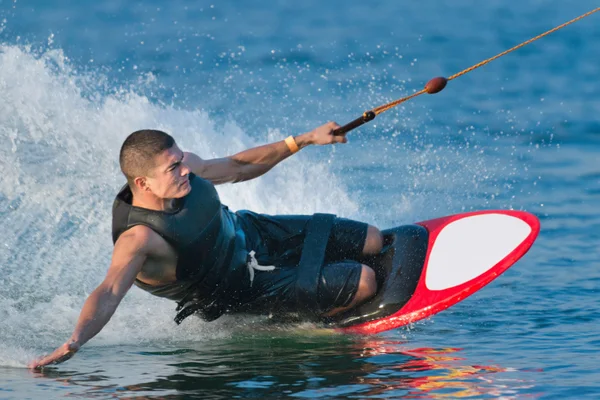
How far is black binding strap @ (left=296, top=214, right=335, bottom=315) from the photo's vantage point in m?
6.57

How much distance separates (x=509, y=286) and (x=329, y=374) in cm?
244

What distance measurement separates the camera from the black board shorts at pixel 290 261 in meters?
6.60

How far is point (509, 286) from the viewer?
8125mm

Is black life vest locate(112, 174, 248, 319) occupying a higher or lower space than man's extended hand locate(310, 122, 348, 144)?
lower

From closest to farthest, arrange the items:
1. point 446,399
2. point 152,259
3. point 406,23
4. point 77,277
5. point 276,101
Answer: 1. point 446,399
2. point 152,259
3. point 77,277
4. point 276,101
5. point 406,23

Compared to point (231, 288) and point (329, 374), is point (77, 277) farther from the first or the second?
point (329, 374)

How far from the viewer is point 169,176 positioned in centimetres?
588

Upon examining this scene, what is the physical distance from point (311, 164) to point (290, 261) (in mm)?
3698

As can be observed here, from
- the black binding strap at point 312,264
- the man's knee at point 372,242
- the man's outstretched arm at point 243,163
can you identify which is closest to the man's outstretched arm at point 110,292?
the man's outstretched arm at point 243,163

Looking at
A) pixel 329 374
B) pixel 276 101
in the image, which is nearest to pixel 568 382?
pixel 329 374

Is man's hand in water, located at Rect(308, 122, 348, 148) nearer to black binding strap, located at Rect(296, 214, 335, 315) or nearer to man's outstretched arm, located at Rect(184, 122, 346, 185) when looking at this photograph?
man's outstretched arm, located at Rect(184, 122, 346, 185)

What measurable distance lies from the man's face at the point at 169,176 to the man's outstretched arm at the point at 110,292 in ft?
0.68

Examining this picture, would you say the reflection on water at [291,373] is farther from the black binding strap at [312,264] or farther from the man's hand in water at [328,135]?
the man's hand in water at [328,135]

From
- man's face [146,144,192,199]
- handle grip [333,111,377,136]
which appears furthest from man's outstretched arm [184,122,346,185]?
man's face [146,144,192,199]
